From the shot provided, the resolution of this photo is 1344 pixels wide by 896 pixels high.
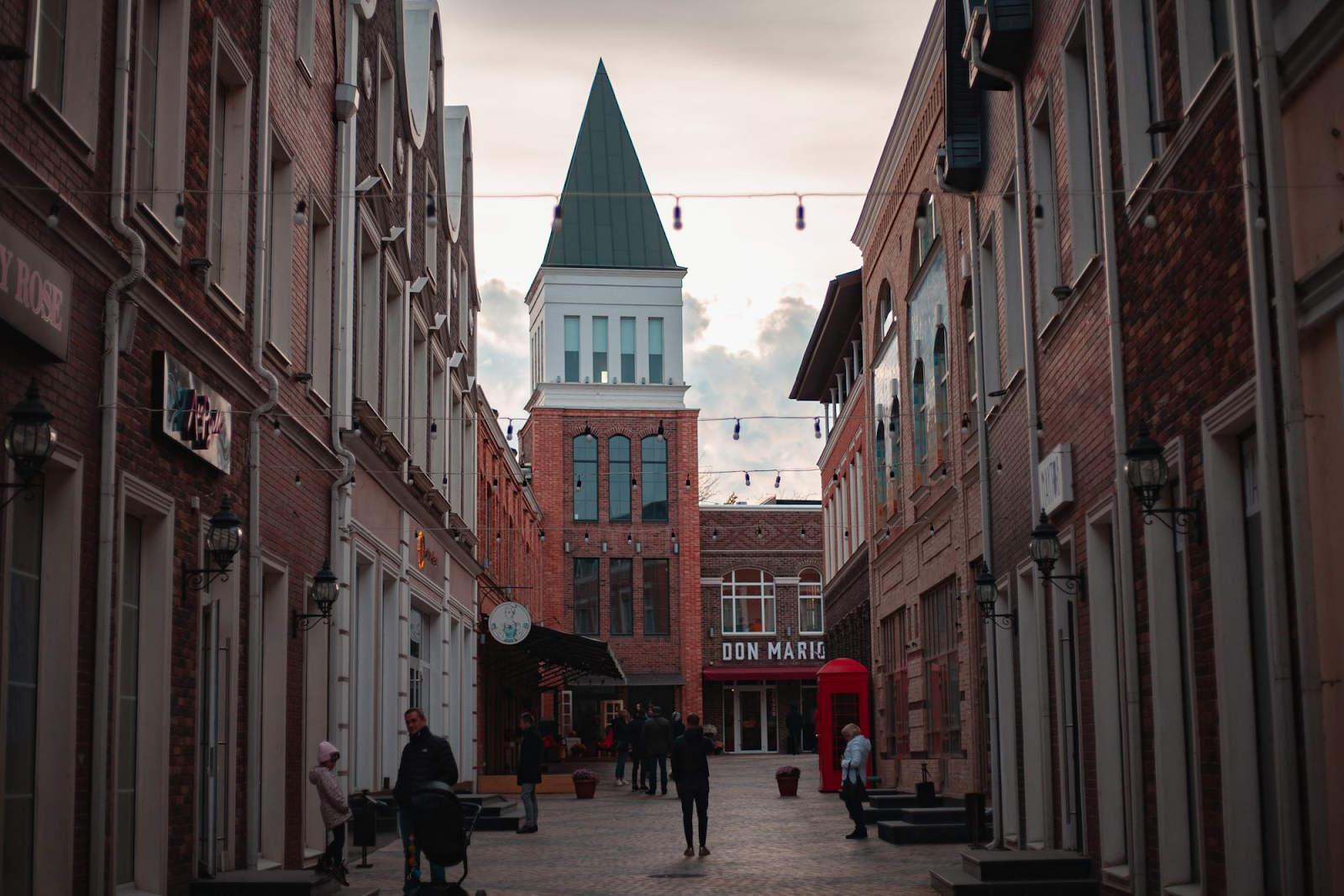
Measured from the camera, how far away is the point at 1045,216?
14719mm

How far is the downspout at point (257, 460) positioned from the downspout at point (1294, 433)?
8.35 m

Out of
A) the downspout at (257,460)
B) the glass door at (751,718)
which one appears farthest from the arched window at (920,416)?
the glass door at (751,718)

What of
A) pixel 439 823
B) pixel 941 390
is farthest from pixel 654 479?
pixel 439 823

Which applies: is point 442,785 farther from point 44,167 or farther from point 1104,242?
point 1104,242

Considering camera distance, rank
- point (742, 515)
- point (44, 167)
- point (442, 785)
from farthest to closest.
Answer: point (742, 515) → point (442, 785) → point (44, 167)

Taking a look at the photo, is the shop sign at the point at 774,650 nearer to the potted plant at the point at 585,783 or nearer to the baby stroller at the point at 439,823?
the potted plant at the point at 585,783

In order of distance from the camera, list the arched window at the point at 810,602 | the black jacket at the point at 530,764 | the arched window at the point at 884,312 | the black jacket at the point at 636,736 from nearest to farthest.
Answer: the black jacket at the point at 530,764
the arched window at the point at 884,312
the black jacket at the point at 636,736
the arched window at the point at 810,602

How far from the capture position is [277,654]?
15.2m

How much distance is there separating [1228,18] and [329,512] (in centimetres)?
1139

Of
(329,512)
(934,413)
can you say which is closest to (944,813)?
(934,413)

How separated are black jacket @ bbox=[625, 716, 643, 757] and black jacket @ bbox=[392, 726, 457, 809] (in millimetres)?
20458

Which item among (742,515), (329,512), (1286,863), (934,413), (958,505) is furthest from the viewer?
(742,515)

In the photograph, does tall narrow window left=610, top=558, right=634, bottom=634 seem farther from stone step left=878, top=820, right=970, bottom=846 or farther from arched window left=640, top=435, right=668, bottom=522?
stone step left=878, top=820, right=970, bottom=846

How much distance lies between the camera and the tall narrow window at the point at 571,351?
5725 centimetres
